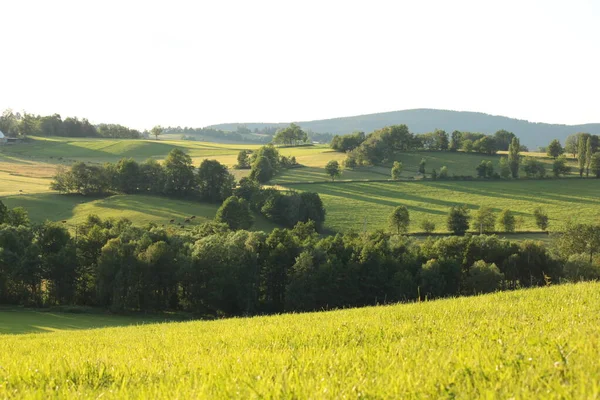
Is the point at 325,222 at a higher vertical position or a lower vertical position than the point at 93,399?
lower

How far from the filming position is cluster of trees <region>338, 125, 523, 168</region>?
5861 inches

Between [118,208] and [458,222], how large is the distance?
57988mm

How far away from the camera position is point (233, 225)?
3369 inches

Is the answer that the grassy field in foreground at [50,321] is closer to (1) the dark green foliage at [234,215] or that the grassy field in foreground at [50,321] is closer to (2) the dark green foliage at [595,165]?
(1) the dark green foliage at [234,215]

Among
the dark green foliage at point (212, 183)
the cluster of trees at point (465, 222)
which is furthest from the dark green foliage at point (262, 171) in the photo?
the cluster of trees at point (465, 222)

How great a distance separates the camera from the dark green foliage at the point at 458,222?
87375 millimetres

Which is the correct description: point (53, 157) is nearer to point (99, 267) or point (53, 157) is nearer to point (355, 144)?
point (355, 144)

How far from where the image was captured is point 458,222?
87.5 metres

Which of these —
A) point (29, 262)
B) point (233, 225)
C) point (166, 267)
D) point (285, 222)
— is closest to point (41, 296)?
point (29, 262)

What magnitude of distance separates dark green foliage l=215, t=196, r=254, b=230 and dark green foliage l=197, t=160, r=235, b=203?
47.2 ft

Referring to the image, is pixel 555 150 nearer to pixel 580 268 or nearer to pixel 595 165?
pixel 595 165

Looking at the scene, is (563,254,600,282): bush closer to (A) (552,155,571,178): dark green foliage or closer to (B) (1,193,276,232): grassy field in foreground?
(B) (1,193,276,232): grassy field in foreground

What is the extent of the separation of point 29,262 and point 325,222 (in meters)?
52.5

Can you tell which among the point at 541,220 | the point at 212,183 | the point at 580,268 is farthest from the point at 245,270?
the point at 541,220
